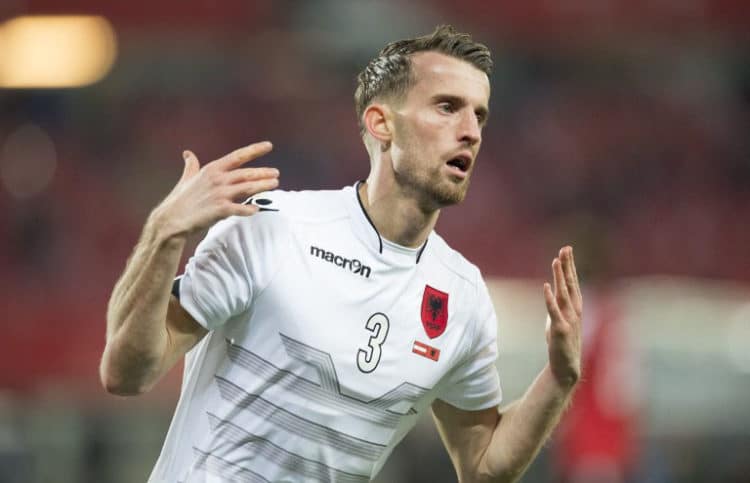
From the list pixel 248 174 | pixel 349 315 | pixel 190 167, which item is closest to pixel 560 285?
pixel 349 315

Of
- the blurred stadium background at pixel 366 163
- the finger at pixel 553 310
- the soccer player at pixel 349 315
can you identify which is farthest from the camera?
the blurred stadium background at pixel 366 163

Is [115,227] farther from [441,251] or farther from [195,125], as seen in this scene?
[441,251]

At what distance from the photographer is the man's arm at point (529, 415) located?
3492 mm

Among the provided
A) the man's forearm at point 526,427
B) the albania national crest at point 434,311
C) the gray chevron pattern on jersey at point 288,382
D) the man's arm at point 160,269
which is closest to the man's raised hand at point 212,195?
the man's arm at point 160,269

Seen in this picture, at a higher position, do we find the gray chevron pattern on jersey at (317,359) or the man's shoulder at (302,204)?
the man's shoulder at (302,204)

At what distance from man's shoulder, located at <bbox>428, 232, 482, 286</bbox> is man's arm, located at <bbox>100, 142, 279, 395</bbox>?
809 mm

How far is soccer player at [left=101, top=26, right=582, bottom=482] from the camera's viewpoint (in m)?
3.24

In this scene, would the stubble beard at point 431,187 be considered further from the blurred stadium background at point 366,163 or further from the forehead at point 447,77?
the blurred stadium background at point 366,163

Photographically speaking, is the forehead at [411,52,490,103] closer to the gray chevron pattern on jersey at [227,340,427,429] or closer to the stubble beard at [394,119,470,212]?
the stubble beard at [394,119,470,212]

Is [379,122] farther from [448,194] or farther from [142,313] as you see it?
[142,313]

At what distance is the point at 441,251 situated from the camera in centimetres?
378

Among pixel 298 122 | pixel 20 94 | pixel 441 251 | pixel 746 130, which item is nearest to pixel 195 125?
pixel 298 122

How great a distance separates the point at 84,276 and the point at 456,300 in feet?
27.6

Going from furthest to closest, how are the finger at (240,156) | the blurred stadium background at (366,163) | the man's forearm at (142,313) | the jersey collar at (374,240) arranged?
the blurred stadium background at (366,163) < the jersey collar at (374,240) < the finger at (240,156) < the man's forearm at (142,313)
